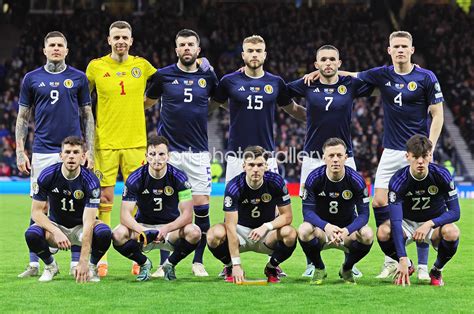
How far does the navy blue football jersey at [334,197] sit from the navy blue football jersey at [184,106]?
4.50 ft

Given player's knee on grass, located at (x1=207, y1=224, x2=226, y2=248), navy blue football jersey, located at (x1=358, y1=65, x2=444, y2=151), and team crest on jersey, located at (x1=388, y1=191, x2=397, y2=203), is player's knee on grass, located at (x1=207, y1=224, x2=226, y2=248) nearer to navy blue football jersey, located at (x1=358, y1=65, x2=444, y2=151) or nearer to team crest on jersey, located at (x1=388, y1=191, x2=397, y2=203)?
team crest on jersey, located at (x1=388, y1=191, x2=397, y2=203)

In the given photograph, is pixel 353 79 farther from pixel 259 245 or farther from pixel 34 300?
pixel 34 300

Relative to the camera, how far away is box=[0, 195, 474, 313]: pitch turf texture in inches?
266

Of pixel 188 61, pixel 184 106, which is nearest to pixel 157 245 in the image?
pixel 184 106

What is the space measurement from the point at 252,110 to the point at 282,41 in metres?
20.6

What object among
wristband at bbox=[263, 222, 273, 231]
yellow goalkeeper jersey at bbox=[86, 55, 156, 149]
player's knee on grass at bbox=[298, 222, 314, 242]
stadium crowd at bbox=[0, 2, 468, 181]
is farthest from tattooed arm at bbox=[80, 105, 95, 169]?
stadium crowd at bbox=[0, 2, 468, 181]

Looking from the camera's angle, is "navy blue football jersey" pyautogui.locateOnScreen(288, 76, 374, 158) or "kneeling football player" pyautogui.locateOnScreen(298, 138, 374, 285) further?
"navy blue football jersey" pyautogui.locateOnScreen(288, 76, 374, 158)

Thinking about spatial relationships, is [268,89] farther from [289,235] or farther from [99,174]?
[99,174]

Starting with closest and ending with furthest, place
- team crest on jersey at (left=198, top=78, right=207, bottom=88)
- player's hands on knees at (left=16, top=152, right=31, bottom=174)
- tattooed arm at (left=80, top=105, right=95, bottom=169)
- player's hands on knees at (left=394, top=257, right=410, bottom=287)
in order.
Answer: player's hands on knees at (left=394, top=257, right=410, bottom=287)
player's hands on knees at (left=16, top=152, right=31, bottom=174)
tattooed arm at (left=80, top=105, right=95, bottom=169)
team crest on jersey at (left=198, top=78, right=207, bottom=88)

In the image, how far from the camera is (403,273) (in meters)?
7.65

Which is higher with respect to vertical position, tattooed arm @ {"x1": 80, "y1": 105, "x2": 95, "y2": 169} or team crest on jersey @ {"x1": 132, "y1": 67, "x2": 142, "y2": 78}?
team crest on jersey @ {"x1": 132, "y1": 67, "x2": 142, "y2": 78}

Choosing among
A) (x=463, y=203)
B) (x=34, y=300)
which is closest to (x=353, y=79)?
(x=34, y=300)

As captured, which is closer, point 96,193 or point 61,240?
point 61,240

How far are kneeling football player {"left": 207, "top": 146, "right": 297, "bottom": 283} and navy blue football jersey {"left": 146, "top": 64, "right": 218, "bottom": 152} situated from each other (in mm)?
874
